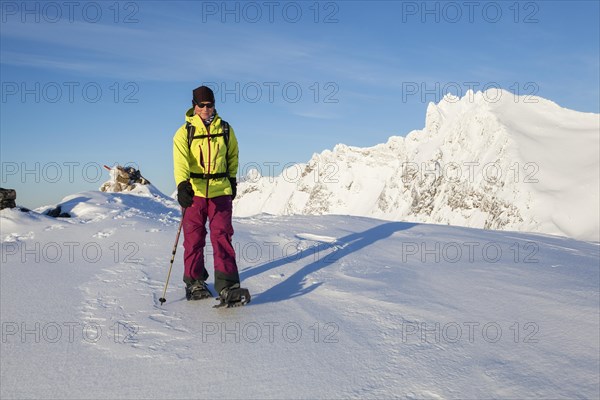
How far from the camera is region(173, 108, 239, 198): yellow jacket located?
505 centimetres

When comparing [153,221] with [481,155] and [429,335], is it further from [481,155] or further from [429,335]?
[481,155]

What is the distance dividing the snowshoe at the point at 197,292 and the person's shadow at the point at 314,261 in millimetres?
573

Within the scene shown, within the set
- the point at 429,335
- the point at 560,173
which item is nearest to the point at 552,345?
the point at 429,335

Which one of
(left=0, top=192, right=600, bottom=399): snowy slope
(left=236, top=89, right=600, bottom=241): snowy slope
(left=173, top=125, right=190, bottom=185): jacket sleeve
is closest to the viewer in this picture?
(left=0, top=192, right=600, bottom=399): snowy slope

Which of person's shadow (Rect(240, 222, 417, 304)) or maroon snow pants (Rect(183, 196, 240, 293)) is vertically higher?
maroon snow pants (Rect(183, 196, 240, 293))

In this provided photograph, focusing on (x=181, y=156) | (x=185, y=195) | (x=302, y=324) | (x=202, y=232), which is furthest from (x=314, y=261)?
(x=181, y=156)

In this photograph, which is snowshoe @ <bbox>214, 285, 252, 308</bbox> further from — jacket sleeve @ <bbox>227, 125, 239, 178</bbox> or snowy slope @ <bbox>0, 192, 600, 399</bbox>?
jacket sleeve @ <bbox>227, 125, 239, 178</bbox>

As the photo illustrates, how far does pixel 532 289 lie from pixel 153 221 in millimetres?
7575

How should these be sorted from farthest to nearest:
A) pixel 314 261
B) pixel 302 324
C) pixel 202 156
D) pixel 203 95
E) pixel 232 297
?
1. pixel 314 261
2. pixel 202 156
3. pixel 203 95
4. pixel 232 297
5. pixel 302 324

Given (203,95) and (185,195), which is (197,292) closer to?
(185,195)

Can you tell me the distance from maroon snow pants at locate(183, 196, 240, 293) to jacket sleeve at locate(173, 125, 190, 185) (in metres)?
0.36

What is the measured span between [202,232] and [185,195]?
2.20 feet

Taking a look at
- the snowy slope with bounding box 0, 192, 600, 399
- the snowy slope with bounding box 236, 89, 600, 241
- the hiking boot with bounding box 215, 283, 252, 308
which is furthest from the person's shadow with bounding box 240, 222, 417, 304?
the snowy slope with bounding box 236, 89, 600, 241

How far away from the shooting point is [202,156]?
5.15 m
